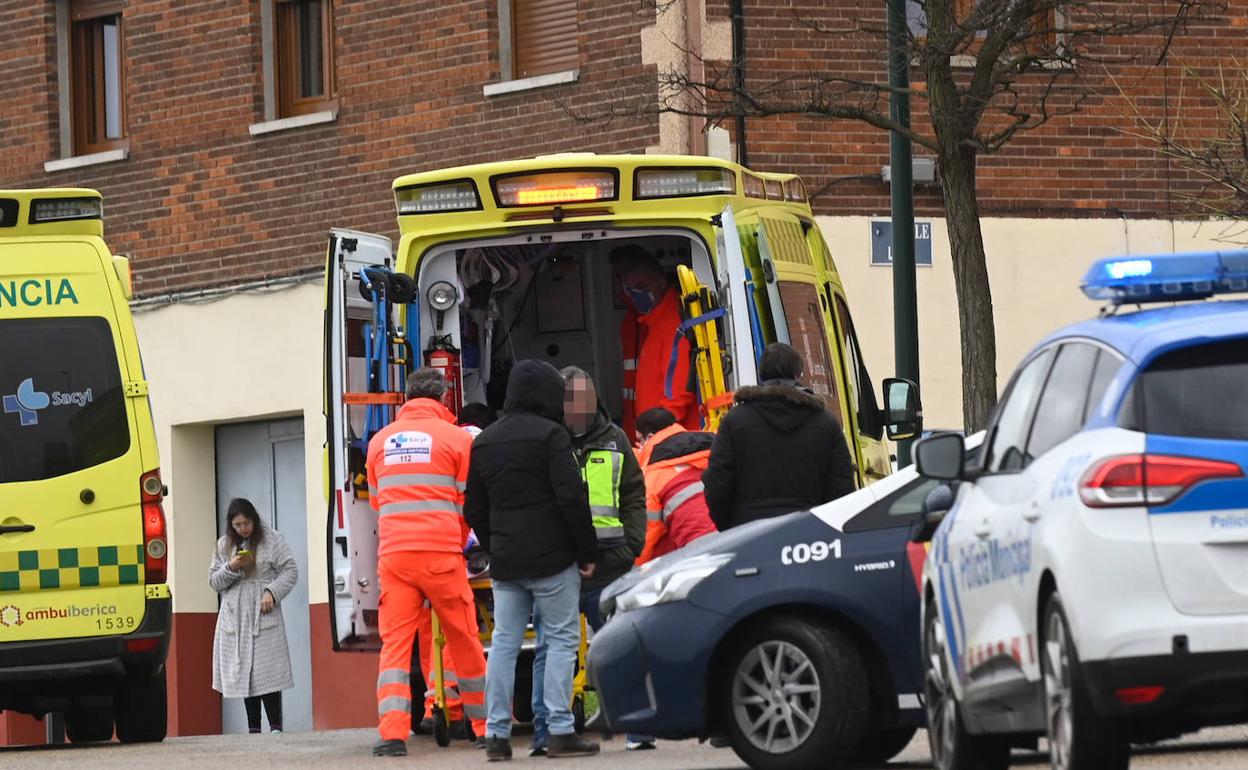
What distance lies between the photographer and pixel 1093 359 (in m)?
7.23

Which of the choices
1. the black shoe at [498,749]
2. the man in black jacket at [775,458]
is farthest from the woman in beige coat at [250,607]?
the man in black jacket at [775,458]

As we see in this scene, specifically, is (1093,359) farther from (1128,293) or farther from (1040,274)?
(1040,274)

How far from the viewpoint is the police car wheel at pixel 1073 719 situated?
6.71m

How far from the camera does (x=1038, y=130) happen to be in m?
19.7

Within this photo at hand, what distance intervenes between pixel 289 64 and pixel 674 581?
1246 centimetres

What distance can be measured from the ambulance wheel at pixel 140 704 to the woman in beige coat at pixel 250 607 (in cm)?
343

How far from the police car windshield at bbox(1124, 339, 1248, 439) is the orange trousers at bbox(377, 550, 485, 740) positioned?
5079 millimetres

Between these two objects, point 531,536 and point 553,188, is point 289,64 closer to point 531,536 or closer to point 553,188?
point 553,188

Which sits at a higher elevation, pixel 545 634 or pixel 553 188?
pixel 553 188

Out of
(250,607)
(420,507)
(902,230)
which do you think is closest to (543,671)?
(420,507)

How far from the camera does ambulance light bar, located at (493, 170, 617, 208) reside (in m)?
12.3

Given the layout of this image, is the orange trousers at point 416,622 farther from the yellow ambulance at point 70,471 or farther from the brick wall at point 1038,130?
the brick wall at point 1038,130

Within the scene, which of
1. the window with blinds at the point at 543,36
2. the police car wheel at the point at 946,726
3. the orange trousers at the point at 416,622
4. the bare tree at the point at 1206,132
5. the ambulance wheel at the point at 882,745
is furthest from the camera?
the window with blinds at the point at 543,36

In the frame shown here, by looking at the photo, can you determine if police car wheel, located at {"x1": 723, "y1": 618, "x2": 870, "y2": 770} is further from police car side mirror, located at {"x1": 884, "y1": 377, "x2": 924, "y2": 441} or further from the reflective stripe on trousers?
police car side mirror, located at {"x1": 884, "y1": 377, "x2": 924, "y2": 441}
